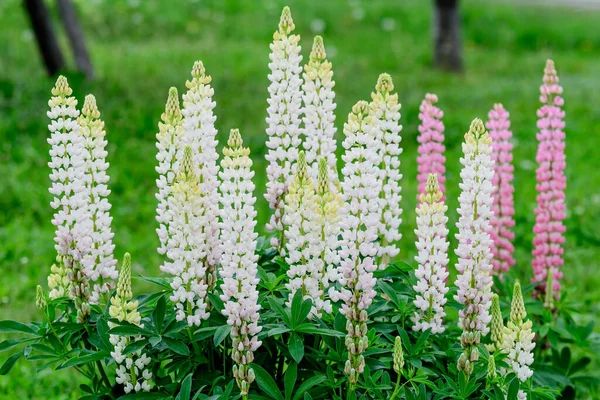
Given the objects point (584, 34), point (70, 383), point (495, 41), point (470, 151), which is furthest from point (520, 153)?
point (584, 34)

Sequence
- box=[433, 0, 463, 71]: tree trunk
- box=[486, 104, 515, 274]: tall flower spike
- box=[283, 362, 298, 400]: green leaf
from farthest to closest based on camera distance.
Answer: box=[433, 0, 463, 71]: tree trunk, box=[486, 104, 515, 274]: tall flower spike, box=[283, 362, 298, 400]: green leaf

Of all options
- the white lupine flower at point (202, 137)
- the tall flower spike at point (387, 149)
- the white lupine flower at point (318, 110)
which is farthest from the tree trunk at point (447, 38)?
the white lupine flower at point (202, 137)

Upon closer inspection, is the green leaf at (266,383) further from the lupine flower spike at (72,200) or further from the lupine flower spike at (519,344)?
the lupine flower spike at (519,344)

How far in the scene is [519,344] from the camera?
10.1ft

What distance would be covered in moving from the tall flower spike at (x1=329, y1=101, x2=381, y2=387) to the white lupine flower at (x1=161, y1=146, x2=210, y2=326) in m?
0.47

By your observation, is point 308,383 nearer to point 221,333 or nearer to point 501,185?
point 221,333

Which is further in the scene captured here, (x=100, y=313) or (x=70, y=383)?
(x=70, y=383)

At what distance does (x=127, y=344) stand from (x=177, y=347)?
0.79ft

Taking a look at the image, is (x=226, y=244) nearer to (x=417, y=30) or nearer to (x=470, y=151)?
(x=470, y=151)

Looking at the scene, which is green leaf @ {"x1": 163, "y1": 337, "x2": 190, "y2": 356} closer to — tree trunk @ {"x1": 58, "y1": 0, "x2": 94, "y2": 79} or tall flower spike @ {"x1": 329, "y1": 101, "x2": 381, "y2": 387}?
tall flower spike @ {"x1": 329, "y1": 101, "x2": 381, "y2": 387}

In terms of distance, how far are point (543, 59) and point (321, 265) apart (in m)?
13.9

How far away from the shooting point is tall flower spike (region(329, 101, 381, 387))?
2.80 meters

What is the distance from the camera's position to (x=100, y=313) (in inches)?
130

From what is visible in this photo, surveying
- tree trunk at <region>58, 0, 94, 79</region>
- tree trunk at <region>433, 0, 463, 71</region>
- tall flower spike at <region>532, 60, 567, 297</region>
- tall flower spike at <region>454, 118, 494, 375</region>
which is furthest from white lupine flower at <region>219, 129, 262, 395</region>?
tree trunk at <region>433, 0, 463, 71</region>
